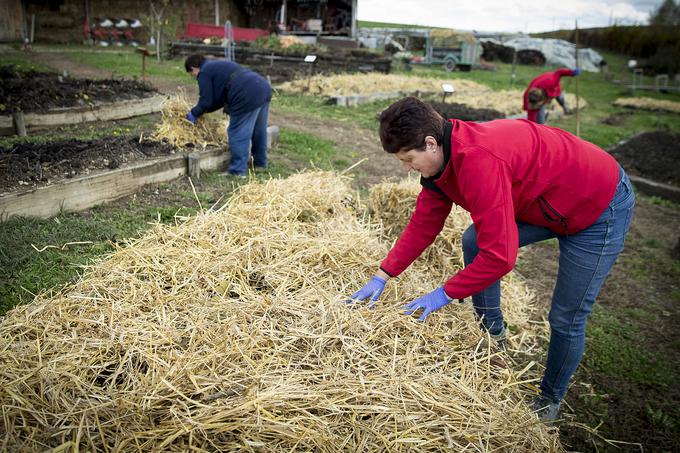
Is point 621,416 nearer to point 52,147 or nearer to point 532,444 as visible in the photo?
point 532,444

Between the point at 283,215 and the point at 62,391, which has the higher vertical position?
the point at 283,215

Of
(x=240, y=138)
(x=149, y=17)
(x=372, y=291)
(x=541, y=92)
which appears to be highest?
(x=149, y=17)

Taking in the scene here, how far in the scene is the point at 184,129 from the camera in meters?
5.85

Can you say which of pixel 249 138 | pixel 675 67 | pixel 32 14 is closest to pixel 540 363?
pixel 249 138

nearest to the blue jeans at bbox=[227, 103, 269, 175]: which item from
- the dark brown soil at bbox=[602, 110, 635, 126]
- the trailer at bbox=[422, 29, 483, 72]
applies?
the dark brown soil at bbox=[602, 110, 635, 126]

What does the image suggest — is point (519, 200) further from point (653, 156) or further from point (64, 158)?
point (653, 156)

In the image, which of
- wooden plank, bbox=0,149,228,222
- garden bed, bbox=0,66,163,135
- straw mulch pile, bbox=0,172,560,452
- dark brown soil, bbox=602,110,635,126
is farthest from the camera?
dark brown soil, bbox=602,110,635,126

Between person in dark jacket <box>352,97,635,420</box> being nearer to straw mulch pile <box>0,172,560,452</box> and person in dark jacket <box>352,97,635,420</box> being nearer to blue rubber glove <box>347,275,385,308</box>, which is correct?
blue rubber glove <box>347,275,385,308</box>

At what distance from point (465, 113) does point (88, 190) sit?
856cm

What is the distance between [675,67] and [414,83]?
1697 cm

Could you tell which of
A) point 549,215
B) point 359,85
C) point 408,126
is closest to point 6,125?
point 408,126

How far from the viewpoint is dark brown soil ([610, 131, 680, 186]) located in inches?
296

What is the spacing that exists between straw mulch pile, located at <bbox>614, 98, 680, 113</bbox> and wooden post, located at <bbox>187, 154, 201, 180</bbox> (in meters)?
15.0

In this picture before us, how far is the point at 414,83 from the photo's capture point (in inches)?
609
